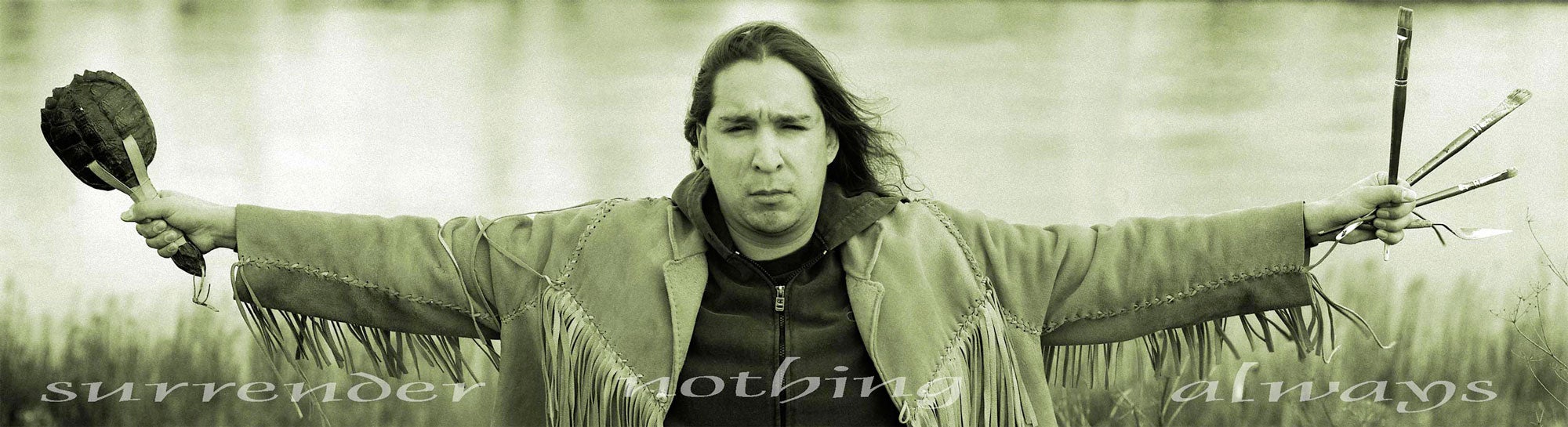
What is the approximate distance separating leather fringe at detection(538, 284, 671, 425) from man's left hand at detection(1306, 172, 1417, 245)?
2.89ft

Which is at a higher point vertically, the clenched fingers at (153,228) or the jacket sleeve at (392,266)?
the clenched fingers at (153,228)

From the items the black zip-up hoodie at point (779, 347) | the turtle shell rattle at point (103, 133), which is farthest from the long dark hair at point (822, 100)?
the turtle shell rattle at point (103, 133)

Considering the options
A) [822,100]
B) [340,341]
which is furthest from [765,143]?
[340,341]

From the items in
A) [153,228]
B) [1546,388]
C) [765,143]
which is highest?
[765,143]

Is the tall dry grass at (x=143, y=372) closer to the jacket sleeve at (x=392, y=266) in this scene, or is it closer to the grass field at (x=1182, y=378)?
the grass field at (x=1182, y=378)

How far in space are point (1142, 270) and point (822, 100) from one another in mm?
486

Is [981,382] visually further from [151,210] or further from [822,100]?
[151,210]

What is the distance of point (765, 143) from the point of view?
154 cm

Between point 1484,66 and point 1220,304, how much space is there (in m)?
1.09

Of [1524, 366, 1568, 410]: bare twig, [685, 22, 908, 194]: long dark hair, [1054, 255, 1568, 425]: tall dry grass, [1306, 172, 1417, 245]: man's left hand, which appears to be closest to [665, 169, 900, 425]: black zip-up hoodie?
[685, 22, 908, 194]: long dark hair

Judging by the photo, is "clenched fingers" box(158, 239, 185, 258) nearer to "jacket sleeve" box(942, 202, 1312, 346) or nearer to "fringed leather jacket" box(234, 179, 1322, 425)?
"fringed leather jacket" box(234, 179, 1322, 425)

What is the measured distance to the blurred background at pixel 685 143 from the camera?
2340 mm

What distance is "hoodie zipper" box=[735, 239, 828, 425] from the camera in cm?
157

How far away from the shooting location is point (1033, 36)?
241 centimetres
